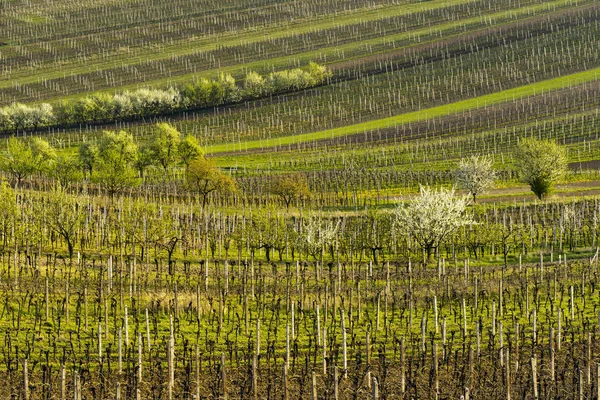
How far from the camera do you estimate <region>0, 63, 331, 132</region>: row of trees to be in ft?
588

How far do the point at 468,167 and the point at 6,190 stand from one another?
46.0m

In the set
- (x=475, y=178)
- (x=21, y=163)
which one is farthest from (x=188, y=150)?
(x=475, y=178)

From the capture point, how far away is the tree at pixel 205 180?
96.9 meters

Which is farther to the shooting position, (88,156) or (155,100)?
(155,100)

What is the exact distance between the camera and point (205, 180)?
319ft

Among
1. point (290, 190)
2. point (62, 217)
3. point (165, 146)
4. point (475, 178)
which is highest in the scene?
point (165, 146)

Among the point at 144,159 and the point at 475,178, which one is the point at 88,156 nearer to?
the point at 144,159

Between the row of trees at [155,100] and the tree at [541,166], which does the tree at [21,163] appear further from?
the row of trees at [155,100]

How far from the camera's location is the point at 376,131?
514 ft

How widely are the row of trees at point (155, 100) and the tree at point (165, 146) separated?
64179 mm

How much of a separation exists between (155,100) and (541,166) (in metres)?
104

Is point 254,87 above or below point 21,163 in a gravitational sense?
above

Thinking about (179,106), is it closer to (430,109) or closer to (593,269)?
(430,109)

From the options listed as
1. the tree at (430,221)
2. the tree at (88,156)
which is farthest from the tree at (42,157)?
the tree at (430,221)
